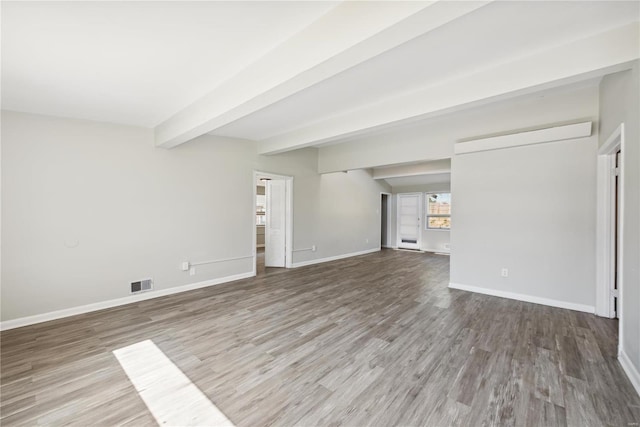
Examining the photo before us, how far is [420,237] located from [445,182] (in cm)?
194

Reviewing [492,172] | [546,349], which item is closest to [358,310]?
[546,349]

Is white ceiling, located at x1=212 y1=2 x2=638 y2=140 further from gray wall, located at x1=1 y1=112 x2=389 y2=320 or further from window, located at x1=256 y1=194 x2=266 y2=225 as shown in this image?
window, located at x1=256 y1=194 x2=266 y2=225

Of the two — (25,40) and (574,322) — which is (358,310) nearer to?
(574,322)

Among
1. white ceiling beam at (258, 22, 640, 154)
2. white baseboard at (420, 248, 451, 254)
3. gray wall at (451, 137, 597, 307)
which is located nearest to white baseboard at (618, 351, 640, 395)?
gray wall at (451, 137, 597, 307)

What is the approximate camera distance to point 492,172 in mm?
4176

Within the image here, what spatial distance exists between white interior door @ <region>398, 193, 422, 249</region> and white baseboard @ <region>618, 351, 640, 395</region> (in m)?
6.77

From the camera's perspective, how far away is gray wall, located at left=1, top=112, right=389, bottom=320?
3053mm

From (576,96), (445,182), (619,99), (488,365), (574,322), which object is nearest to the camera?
(488,365)

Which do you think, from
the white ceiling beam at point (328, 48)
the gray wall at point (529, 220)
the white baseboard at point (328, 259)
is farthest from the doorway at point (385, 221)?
the white ceiling beam at point (328, 48)

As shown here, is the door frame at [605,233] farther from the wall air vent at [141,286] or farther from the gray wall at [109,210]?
the wall air vent at [141,286]

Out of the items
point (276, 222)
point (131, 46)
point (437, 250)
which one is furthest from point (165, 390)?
point (437, 250)

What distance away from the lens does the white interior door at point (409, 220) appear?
9.05m

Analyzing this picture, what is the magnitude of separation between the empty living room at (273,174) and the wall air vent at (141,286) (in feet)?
0.09

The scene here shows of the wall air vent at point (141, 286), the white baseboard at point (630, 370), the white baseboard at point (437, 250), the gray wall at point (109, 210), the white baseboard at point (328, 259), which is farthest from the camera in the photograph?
the white baseboard at point (437, 250)
